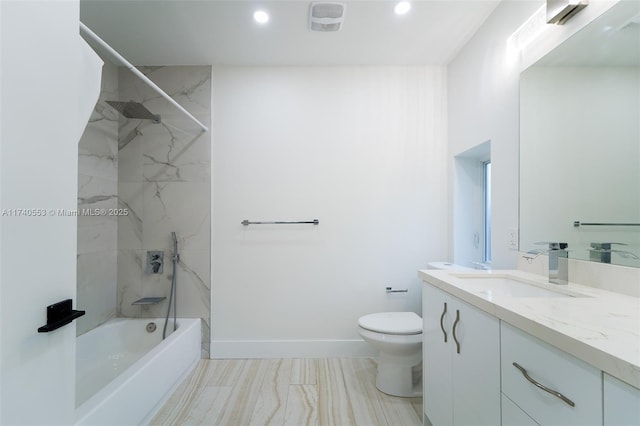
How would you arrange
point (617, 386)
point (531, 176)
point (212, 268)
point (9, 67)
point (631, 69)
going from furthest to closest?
point (212, 268), point (531, 176), point (631, 69), point (9, 67), point (617, 386)

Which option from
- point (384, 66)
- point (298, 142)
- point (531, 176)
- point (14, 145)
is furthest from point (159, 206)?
point (531, 176)

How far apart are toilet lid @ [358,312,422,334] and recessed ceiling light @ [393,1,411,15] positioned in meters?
2.03

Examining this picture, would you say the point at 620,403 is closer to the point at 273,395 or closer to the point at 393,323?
the point at 393,323

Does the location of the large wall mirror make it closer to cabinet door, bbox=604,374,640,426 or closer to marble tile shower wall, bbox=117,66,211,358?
cabinet door, bbox=604,374,640,426

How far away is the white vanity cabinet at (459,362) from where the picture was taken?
898 millimetres

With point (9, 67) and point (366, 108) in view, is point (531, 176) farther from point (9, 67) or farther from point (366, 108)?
point (9, 67)

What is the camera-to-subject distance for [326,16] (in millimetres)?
1720

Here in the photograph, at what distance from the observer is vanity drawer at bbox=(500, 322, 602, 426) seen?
0.57 metres

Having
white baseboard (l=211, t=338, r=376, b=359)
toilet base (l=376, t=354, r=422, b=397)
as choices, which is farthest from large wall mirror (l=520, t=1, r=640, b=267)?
Result: white baseboard (l=211, t=338, r=376, b=359)

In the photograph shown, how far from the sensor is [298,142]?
7.52 ft

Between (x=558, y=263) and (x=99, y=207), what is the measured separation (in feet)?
9.70

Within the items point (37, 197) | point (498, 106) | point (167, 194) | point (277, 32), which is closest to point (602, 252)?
point (498, 106)

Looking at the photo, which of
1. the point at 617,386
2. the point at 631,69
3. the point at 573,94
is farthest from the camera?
the point at 573,94

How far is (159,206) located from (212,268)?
0.70m
